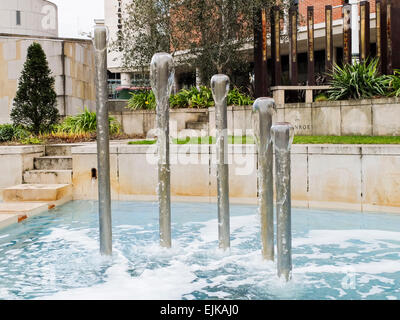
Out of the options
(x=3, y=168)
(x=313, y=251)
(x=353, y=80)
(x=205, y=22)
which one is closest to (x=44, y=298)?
(x=313, y=251)

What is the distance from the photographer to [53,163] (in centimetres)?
A: 930

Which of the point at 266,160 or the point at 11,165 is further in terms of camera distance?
the point at 11,165

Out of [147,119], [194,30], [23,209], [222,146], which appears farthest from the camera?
[194,30]

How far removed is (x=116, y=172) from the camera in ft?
27.7

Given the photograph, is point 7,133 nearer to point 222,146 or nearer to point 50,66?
point 50,66

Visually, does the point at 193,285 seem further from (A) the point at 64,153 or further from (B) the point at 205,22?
(B) the point at 205,22

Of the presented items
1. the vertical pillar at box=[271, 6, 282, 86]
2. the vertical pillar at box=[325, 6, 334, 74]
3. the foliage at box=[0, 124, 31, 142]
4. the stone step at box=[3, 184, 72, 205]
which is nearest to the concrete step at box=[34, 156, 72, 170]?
the stone step at box=[3, 184, 72, 205]


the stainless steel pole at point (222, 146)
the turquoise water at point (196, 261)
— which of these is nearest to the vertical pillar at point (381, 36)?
the turquoise water at point (196, 261)

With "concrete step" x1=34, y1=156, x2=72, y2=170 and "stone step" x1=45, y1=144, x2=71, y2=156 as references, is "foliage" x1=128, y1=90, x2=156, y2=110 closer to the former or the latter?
"stone step" x1=45, y1=144, x2=71, y2=156

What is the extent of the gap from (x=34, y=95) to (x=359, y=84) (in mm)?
9165

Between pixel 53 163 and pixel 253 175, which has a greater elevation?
pixel 53 163

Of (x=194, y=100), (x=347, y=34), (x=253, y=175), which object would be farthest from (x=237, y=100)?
(x=253, y=175)

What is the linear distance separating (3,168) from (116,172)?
2.42 metres

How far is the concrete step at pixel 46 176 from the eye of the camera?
8797 mm
